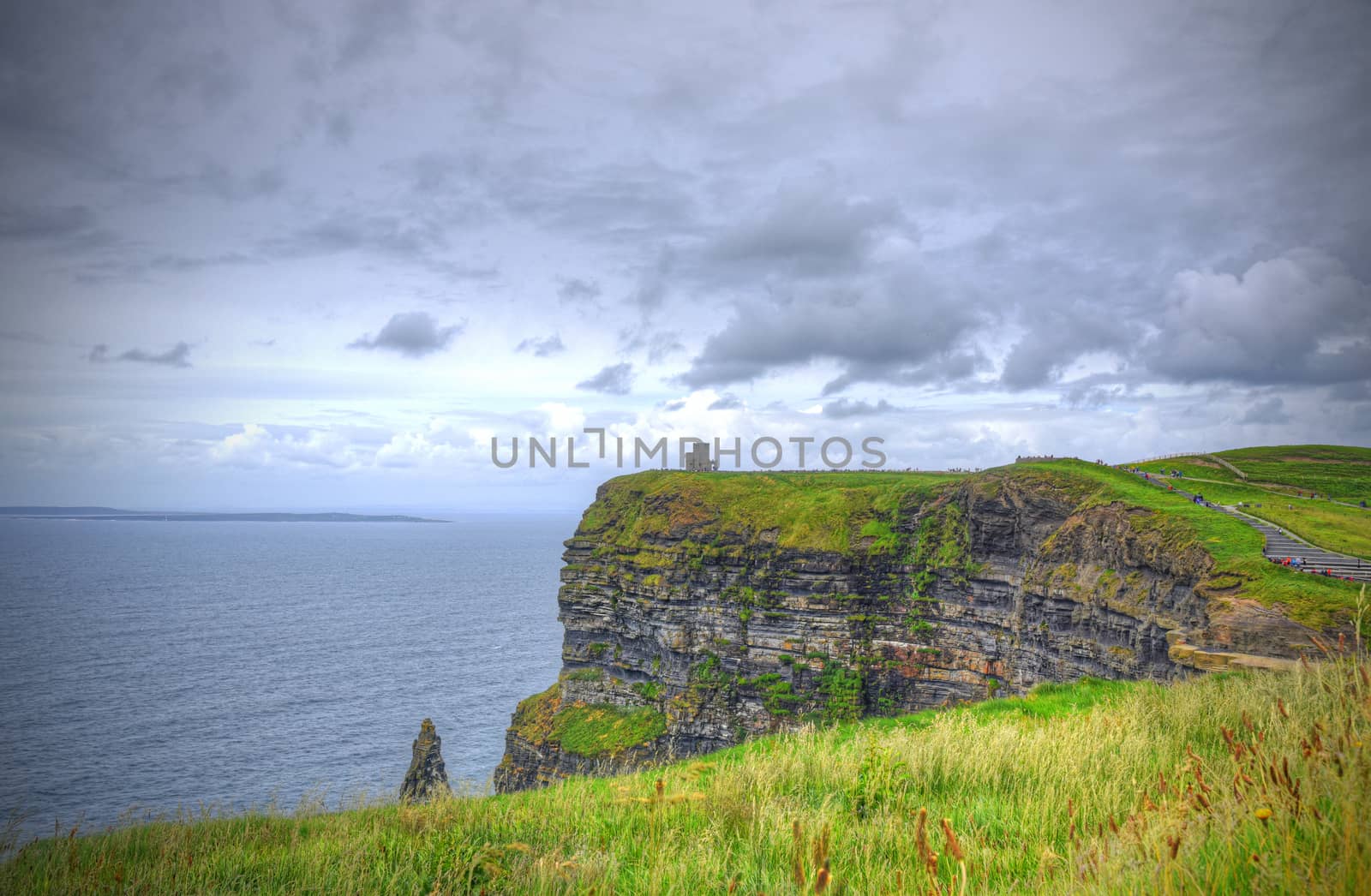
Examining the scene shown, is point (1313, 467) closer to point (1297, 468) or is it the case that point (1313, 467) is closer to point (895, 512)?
point (1297, 468)

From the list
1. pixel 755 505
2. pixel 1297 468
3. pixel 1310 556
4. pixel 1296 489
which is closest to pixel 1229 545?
pixel 1310 556

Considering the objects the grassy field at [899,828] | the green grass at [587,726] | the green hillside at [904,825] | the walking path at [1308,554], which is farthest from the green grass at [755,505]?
the grassy field at [899,828]

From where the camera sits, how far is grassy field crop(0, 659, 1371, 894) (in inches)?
163

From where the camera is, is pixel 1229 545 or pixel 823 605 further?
pixel 823 605

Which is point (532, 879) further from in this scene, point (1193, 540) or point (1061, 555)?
point (1061, 555)

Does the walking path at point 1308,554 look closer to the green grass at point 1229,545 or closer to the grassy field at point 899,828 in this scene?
the green grass at point 1229,545

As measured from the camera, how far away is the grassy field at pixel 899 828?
4141 millimetres

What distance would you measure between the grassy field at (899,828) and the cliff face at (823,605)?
88.7ft

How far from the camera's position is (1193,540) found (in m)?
28.1

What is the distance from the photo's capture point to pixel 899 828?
6812mm

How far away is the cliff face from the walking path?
3610 millimetres

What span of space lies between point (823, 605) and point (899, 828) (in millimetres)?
44289

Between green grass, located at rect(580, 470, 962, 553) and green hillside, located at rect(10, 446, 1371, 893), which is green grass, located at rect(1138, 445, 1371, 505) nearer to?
green grass, located at rect(580, 470, 962, 553)

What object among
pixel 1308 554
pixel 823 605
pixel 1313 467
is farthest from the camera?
pixel 823 605
